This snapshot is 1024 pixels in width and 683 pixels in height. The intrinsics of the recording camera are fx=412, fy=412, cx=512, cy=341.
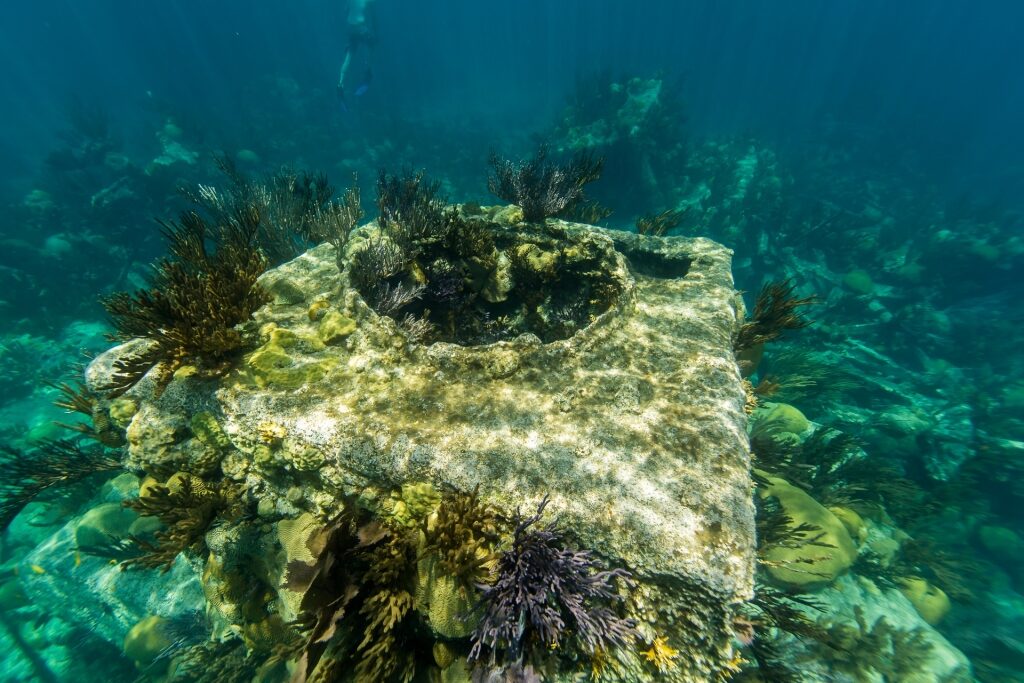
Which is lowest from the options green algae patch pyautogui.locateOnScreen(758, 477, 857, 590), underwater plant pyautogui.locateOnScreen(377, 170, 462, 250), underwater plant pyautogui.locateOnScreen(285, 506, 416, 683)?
underwater plant pyautogui.locateOnScreen(285, 506, 416, 683)

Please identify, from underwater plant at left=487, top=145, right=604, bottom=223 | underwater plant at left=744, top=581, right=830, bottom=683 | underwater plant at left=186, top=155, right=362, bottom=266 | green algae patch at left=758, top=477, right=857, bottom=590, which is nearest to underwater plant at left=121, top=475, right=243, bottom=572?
underwater plant at left=186, top=155, right=362, bottom=266

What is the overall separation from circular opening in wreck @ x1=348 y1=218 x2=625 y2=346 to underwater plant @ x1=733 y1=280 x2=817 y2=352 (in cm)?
239

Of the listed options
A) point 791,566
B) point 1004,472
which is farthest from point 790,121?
point 791,566

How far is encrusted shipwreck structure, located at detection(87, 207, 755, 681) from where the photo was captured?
3.08m

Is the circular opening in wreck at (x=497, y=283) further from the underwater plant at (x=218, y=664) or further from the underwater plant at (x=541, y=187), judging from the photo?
the underwater plant at (x=218, y=664)

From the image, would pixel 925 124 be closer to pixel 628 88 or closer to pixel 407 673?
pixel 628 88

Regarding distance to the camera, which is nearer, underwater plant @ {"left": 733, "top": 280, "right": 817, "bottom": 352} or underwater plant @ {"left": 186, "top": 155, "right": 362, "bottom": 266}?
underwater plant @ {"left": 733, "top": 280, "right": 817, "bottom": 352}

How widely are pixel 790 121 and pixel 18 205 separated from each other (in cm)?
5942

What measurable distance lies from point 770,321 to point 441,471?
559 cm

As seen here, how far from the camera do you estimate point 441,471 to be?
354 cm

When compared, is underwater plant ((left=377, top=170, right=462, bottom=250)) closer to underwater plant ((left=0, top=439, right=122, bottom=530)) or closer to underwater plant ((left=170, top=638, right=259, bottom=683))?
underwater plant ((left=0, top=439, right=122, bottom=530))

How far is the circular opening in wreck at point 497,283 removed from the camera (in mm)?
5926

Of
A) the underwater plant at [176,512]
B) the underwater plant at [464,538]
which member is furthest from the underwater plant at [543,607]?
the underwater plant at [176,512]

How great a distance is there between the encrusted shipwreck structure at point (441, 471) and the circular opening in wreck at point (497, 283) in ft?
0.72
